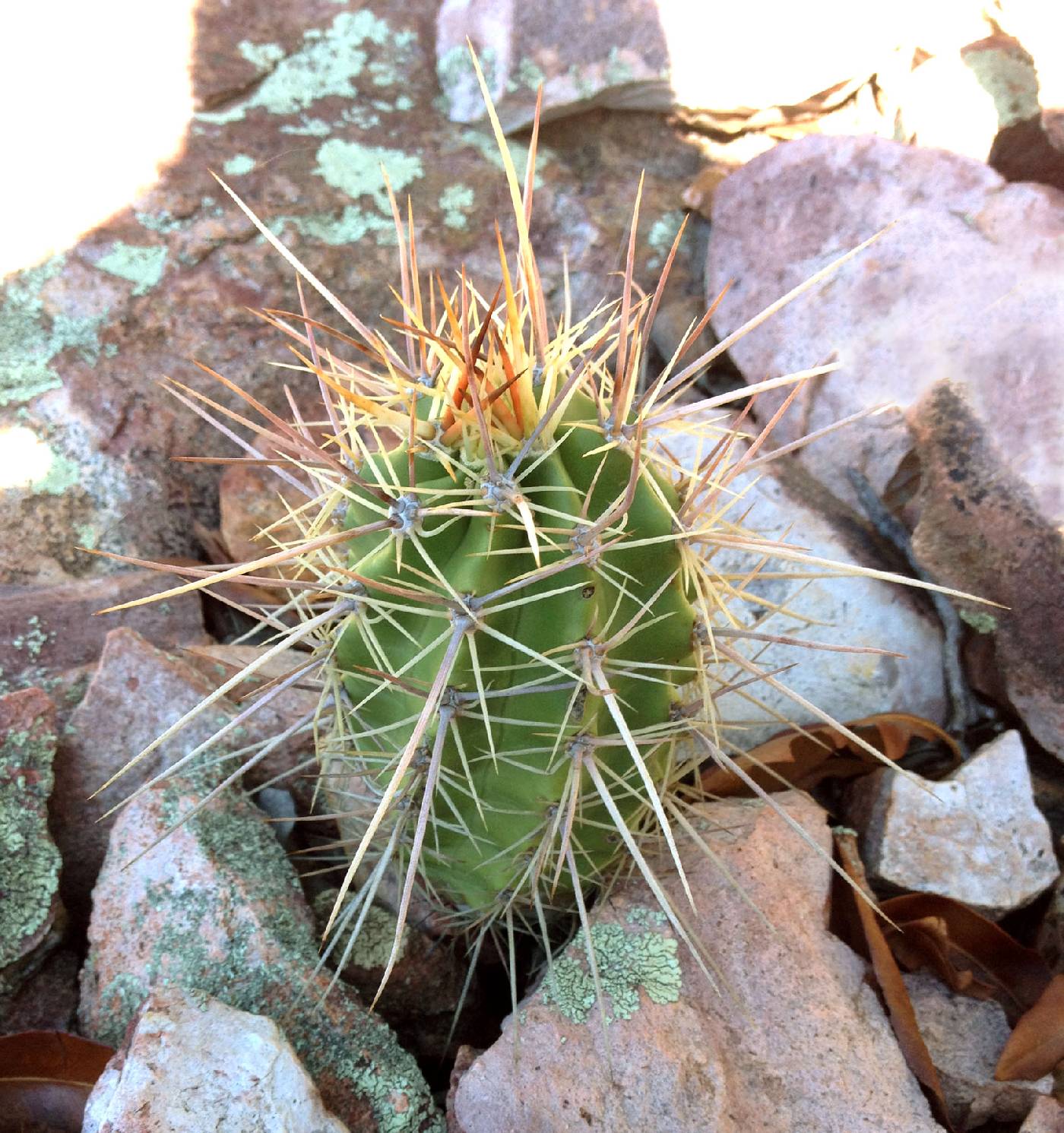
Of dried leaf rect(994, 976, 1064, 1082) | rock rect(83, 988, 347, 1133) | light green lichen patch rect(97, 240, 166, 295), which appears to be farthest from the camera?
light green lichen patch rect(97, 240, 166, 295)

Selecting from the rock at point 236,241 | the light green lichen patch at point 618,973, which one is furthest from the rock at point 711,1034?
Result: the rock at point 236,241

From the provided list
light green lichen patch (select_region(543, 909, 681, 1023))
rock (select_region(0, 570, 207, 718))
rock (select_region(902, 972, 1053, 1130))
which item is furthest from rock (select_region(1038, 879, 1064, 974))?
rock (select_region(0, 570, 207, 718))

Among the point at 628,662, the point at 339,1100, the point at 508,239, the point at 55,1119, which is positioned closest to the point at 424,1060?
the point at 339,1100

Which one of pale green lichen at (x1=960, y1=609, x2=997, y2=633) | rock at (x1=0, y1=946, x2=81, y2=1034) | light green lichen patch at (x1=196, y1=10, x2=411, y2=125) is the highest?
light green lichen patch at (x1=196, y1=10, x2=411, y2=125)

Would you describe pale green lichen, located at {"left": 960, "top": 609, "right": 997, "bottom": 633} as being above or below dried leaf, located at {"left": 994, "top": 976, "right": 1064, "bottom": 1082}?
above

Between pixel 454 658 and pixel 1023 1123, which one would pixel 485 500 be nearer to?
pixel 454 658

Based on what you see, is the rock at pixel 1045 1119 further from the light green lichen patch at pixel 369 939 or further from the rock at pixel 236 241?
the rock at pixel 236 241

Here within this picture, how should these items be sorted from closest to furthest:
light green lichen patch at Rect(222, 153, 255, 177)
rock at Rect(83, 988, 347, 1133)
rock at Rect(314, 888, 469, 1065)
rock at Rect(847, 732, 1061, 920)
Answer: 1. rock at Rect(83, 988, 347, 1133)
2. rock at Rect(314, 888, 469, 1065)
3. rock at Rect(847, 732, 1061, 920)
4. light green lichen patch at Rect(222, 153, 255, 177)

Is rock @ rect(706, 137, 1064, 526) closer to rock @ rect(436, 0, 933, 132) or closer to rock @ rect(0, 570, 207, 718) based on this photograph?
rock @ rect(436, 0, 933, 132)
